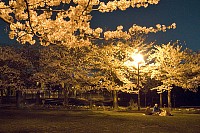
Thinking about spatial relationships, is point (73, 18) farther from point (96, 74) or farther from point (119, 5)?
point (96, 74)

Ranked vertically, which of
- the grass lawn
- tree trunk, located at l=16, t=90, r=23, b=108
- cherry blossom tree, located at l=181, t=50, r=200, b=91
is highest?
cherry blossom tree, located at l=181, t=50, r=200, b=91

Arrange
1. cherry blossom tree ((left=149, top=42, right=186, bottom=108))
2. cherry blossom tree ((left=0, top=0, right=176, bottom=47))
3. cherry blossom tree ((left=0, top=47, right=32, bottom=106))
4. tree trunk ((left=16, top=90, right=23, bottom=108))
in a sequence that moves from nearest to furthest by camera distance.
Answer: cherry blossom tree ((left=0, top=0, right=176, bottom=47)), cherry blossom tree ((left=149, top=42, right=186, bottom=108)), cherry blossom tree ((left=0, top=47, right=32, bottom=106)), tree trunk ((left=16, top=90, right=23, bottom=108))

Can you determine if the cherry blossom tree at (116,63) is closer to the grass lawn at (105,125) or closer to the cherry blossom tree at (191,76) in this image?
the cherry blossom tree at (191,76)

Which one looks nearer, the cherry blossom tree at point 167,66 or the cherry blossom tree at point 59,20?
the cherry blossom tree at point 59,20

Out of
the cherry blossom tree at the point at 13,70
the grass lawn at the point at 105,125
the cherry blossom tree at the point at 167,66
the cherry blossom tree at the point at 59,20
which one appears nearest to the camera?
the cherry blossom tree at the point at 59,20

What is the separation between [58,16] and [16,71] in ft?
125

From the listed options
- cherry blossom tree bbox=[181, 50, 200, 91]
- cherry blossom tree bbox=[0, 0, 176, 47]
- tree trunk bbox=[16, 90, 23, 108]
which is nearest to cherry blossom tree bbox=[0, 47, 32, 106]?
tree trunk bbox=[16, 90, 23, 108]

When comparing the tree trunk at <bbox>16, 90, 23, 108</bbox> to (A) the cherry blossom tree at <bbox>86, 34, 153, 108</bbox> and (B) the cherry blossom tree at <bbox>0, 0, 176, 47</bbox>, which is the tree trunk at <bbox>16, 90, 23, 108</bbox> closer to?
(A) the cherry blossom tree at <bbox>86, 34, 153, 108</bbox>

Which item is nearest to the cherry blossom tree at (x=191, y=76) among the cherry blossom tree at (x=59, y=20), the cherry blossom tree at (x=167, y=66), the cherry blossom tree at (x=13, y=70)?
the cherry blossom tree at (x=167, y=66)

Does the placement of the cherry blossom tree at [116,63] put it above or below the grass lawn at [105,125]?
above

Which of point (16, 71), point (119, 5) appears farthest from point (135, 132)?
point (16, 71)

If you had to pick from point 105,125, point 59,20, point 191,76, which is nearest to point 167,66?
point 191,76

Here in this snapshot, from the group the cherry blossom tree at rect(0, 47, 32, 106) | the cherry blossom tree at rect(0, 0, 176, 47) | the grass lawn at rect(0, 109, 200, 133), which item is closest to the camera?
the cherry blossom tree at rect(0, 0, 176, 47)

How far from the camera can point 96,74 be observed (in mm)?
40969
